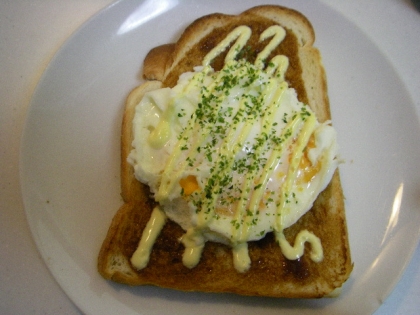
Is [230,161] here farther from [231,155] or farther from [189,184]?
[189,184]

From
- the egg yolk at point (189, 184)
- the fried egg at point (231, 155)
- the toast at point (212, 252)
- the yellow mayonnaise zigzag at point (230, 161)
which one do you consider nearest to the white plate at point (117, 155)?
the toast at point (212, 252)

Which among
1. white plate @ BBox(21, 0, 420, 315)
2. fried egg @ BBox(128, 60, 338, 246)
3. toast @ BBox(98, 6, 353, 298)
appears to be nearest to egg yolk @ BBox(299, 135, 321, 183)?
fried egg @ BBox(128, 60, 338, 246)

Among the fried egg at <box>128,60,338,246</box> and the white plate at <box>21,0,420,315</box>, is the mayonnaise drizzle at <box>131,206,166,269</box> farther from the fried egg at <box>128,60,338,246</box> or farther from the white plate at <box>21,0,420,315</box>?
A: the white plate at <box>21,0,420,315</box>

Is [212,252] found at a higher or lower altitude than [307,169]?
lower

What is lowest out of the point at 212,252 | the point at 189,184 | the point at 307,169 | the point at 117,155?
the point at 212,252

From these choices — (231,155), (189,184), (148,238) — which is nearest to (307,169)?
(231,155)

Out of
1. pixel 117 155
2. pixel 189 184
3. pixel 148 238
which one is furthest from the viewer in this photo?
pixel 117 155

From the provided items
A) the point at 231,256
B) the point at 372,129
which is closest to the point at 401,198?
the point at 372,129

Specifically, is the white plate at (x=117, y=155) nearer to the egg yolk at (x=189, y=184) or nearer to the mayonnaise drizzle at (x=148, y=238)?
the mayonnaise drizzle at (x=148, y=238)
